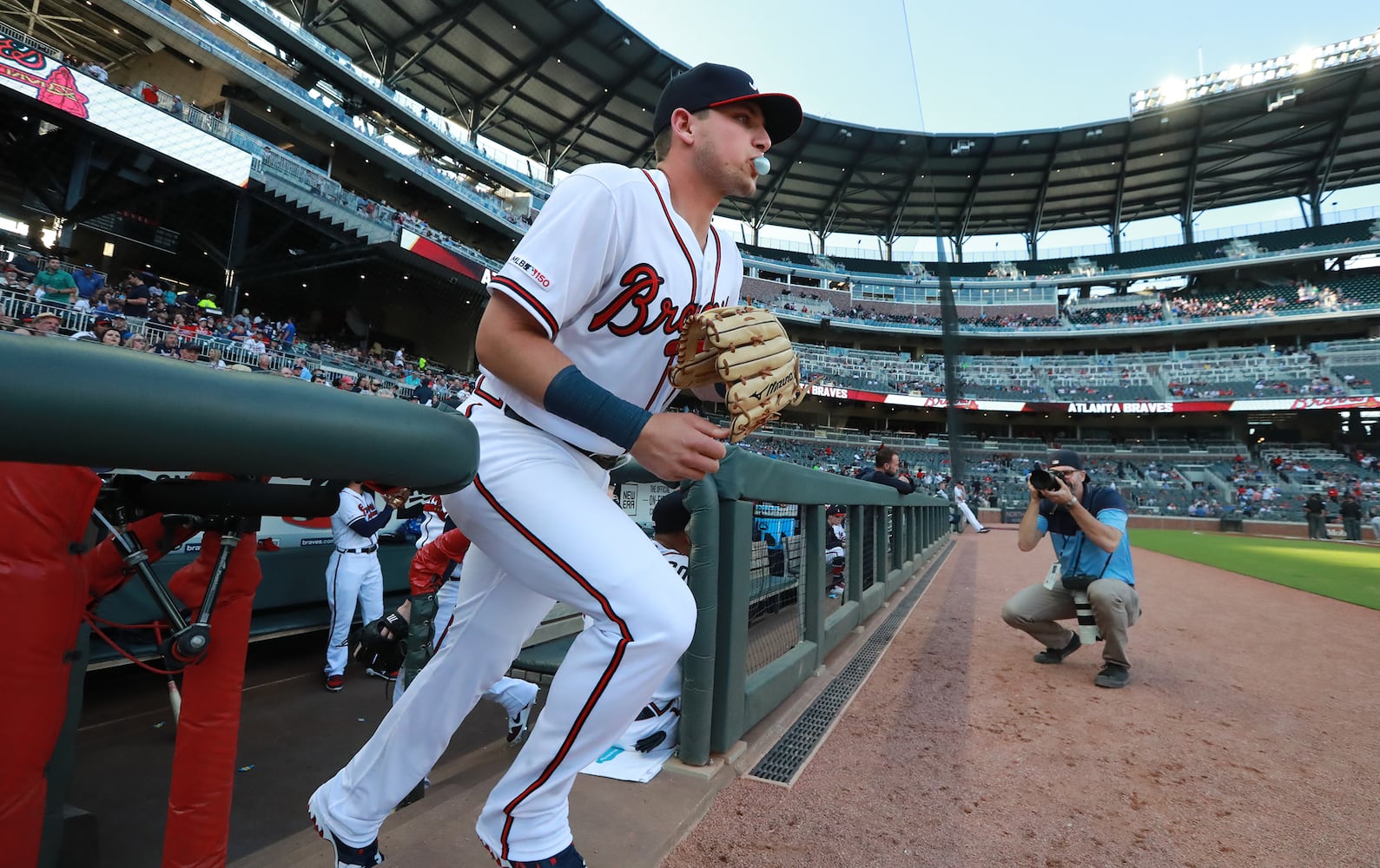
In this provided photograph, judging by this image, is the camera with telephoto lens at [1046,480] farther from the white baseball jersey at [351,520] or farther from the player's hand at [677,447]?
the white baseball jersey at [351,520]

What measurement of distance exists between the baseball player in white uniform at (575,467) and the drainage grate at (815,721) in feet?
3.03

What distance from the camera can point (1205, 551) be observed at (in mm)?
12297

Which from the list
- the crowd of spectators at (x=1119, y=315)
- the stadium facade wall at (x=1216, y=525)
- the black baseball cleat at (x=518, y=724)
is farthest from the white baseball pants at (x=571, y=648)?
the crowd of spectators at (x=1119, y=315)

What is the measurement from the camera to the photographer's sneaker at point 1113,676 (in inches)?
118

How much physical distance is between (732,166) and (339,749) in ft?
9.17

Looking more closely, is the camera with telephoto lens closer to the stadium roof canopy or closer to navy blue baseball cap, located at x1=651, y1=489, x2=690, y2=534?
navy blue baseball cap, located at x1=651, y1=489, x2=690, y2=534

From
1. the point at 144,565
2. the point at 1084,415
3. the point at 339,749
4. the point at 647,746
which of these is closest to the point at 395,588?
the point at 339,749

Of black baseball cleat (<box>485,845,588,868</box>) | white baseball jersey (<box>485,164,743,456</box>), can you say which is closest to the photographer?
white baseball jersey (<box>485,164,743,456</box>)

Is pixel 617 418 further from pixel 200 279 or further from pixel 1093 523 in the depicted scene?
pixel 200 279

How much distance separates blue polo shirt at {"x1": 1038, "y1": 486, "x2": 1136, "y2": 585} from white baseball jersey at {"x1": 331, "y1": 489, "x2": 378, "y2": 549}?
389cm

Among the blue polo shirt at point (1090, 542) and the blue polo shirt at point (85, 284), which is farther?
the blue polo shirt at point (85, 284)

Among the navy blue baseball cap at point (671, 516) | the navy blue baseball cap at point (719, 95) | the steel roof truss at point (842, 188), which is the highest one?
the steel roof truss at point (842, 188)

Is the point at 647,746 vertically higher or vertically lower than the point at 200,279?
lower

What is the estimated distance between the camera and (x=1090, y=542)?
341 cm
